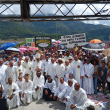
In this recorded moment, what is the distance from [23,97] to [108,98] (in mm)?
3331

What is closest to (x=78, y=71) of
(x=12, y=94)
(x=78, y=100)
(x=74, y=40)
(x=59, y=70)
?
(x=59, y=70)

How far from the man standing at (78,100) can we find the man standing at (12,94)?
198cm

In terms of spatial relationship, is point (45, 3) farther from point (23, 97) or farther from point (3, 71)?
point (23, 97)

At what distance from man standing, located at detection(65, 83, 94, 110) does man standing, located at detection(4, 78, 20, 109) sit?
78.1 inches

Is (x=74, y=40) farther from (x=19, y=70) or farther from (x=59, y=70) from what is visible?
(x=19, y=70)

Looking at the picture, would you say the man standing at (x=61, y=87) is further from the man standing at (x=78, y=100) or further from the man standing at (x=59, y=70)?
the man standing at (x=78, y=100)

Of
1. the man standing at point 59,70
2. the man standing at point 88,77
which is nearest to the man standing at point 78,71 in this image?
the man standing at point 88,77

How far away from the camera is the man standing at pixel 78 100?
152 inches

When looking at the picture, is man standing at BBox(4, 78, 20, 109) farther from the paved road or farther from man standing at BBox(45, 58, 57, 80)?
man standing at BBox(45, 58, 57, 80)

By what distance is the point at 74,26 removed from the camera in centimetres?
12781

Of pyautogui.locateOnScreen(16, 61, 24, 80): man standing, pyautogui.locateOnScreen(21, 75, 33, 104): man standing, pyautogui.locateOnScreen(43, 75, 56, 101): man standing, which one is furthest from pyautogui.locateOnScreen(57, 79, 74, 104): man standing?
pyautogui.locateOnScreen(16, 61, 24, 80): man standing

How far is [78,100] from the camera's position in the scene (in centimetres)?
402

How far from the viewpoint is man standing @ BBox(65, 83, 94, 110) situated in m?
3.86

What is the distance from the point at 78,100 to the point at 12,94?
94.7 inches
